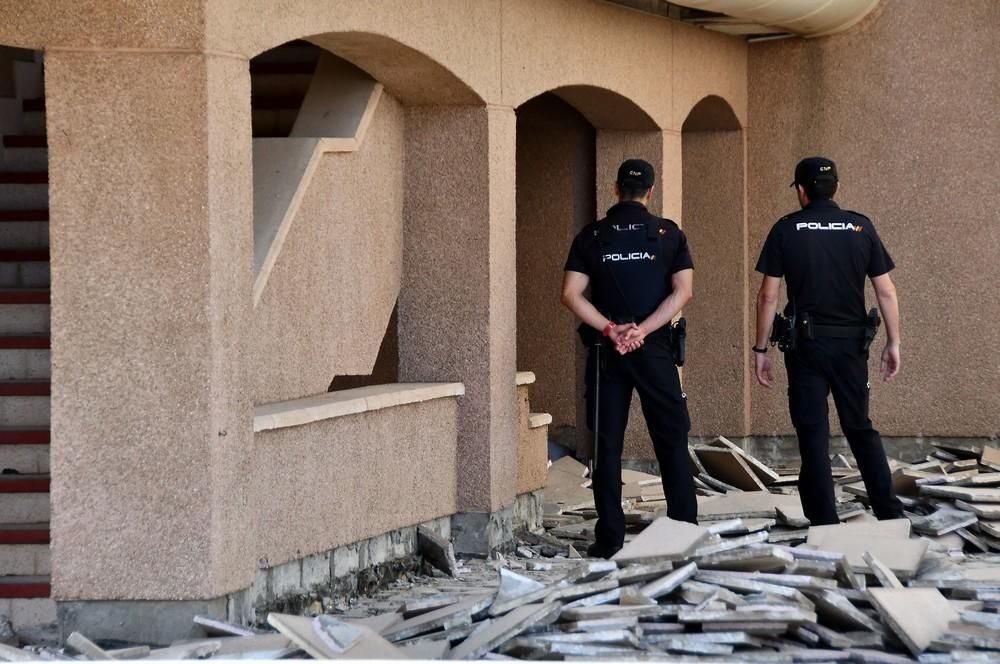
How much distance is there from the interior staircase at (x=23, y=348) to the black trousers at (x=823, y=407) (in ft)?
12.7

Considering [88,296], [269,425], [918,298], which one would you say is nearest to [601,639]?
[269,425]

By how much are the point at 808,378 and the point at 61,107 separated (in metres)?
4.16

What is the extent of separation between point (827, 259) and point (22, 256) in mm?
4335

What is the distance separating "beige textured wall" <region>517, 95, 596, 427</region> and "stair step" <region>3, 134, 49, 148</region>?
12.7 ft

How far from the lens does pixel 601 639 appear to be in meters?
6.09

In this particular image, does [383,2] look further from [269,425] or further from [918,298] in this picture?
[918,298]

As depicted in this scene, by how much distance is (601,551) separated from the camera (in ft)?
28.8

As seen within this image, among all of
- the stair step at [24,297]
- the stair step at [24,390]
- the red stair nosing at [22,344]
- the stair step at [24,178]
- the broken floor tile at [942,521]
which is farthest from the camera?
the stair step at [24,178]

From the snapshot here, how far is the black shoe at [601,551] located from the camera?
8.72 metres

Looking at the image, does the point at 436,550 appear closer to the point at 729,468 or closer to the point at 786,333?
the point at 786,333

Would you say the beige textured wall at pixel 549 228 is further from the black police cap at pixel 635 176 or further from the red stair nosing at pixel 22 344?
the red stair nosing at pixel 22 344

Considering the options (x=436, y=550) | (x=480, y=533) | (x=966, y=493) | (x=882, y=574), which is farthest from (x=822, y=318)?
(x=436, y=550)

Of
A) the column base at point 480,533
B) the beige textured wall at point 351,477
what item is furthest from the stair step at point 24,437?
the column base at point 480,533

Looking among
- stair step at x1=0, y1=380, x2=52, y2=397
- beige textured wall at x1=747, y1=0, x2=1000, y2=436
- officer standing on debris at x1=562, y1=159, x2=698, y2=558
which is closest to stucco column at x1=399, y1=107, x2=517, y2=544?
officer standing on debris at x1=562, y1=159, x2=698, y2=558
